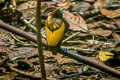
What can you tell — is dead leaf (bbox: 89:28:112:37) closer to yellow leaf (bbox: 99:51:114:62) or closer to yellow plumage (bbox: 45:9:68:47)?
yellow leaf (bbox: 99:51:114:62)

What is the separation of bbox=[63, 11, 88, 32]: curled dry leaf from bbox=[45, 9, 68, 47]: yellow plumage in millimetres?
1564

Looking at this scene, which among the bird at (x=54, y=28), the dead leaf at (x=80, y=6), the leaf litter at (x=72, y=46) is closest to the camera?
the bird at (x=54, y=28)

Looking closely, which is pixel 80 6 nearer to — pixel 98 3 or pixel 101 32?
pixel 98 3

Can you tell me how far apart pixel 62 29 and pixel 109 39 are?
1520 mm

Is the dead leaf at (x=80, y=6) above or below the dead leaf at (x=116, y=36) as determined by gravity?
above

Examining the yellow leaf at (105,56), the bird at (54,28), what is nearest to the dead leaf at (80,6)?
the yellow leaf at (105,56)

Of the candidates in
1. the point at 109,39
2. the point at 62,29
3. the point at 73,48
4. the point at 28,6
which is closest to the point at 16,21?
the point at 28,6

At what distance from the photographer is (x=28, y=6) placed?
434cm

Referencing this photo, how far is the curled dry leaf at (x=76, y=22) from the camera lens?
3.62 meters

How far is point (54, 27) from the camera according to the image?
6.61 ft

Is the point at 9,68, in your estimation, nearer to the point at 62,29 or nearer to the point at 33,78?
the point at 33,78

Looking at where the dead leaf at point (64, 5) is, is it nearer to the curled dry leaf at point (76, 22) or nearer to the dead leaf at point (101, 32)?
the curled dry leaf at point (76, 22)

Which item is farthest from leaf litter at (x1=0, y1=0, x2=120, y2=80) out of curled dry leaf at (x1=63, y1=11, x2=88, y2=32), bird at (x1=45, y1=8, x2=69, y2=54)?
bird at (x1=45, y1=8, x2=69, y2=54)

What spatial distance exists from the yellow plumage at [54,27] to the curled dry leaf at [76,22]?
1564 millimetres
